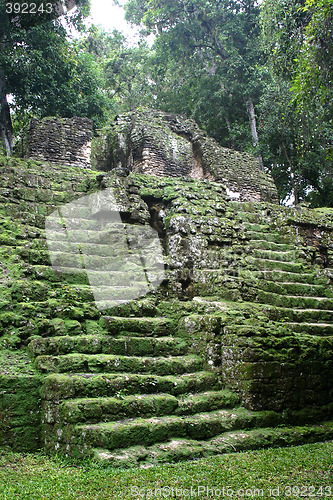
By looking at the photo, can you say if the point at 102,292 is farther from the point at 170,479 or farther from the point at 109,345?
the point at 170,479

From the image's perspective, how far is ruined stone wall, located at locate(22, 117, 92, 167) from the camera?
10398 millimetres

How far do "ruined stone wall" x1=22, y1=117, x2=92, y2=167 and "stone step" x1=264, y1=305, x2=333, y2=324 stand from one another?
683 centimetres

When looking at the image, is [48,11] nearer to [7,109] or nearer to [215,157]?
[7,109]

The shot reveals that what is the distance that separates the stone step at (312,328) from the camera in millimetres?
6004

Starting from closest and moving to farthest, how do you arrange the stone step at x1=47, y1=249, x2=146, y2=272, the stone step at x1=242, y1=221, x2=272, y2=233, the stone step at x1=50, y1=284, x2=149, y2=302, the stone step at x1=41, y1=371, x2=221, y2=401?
the stone step at x1=41, y1=371, x2=221, y2=401
the stone step at x1=50, y1=284, x2=149, y2=302
the stone step at x1=47, y1=249, x2=146, y2=272
the stone step at x1=242, y1=221, x2=272, y2=233

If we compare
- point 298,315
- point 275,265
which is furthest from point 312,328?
point 275,265

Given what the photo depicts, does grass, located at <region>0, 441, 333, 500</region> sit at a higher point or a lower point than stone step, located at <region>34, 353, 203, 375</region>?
lower

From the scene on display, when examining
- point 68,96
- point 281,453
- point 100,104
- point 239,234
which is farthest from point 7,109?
point 281,453

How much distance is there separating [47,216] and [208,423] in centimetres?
451

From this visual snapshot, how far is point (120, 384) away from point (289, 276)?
173 inches

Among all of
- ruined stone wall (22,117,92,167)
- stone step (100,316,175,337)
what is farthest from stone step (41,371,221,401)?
ruined stone wall (22,117,92,167)

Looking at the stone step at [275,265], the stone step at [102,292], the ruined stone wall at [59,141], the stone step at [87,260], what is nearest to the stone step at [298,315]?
the stone step at [275,265]

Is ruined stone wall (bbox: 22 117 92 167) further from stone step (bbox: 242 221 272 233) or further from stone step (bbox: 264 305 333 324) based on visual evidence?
stone step (bbox: 264 305 333 324)

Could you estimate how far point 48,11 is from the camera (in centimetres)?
1404
